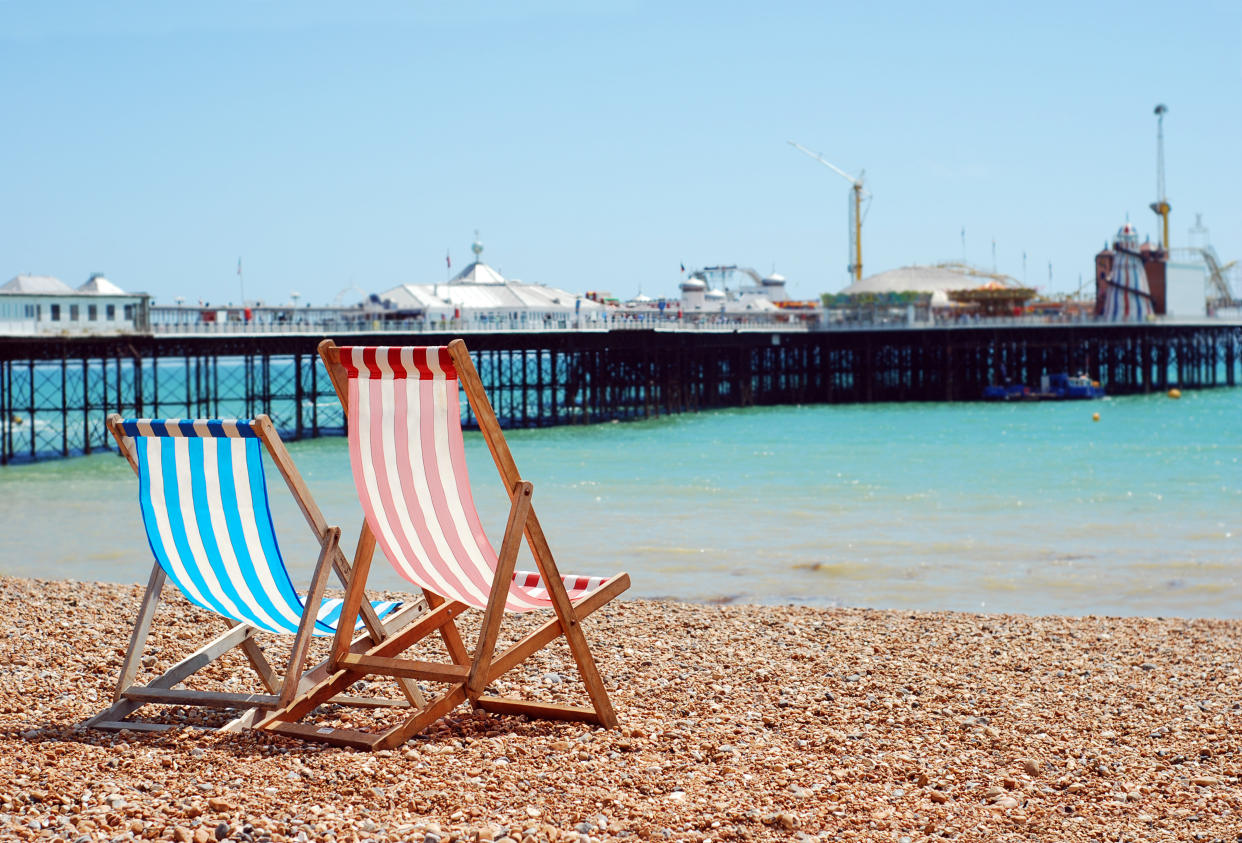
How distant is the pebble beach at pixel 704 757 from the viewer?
328cm

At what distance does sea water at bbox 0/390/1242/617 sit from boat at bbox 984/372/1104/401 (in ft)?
54.0

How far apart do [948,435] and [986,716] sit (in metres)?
28.9

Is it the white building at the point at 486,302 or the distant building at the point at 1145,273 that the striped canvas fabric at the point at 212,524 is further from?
the distant building at the point at 1145,273

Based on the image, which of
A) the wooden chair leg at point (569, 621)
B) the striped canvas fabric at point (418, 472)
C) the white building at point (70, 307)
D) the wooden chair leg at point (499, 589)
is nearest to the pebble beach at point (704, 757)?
the wooden chair leg at point (569, 621)

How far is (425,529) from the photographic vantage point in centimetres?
390

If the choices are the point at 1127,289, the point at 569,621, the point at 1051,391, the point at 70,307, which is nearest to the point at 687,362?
the point at 1051,391

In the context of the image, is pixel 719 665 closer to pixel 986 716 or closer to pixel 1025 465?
pixel 986 716

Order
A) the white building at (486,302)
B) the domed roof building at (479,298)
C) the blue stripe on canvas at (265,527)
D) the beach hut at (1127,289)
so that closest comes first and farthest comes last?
1. the blue stripe on canvas at (265,527)
2. the white building at (486,302)
3. the domed roof building at (479,298)
4. the beach hut at (1127,289)

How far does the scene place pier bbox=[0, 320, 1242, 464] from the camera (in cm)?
3203

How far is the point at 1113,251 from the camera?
57062 mm

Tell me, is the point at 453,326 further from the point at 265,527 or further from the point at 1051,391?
the point at 265,527

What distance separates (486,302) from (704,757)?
46557mm

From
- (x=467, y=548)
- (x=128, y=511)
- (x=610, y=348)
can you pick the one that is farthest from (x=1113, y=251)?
A: (x=467, y=548)

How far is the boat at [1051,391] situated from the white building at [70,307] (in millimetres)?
30893
